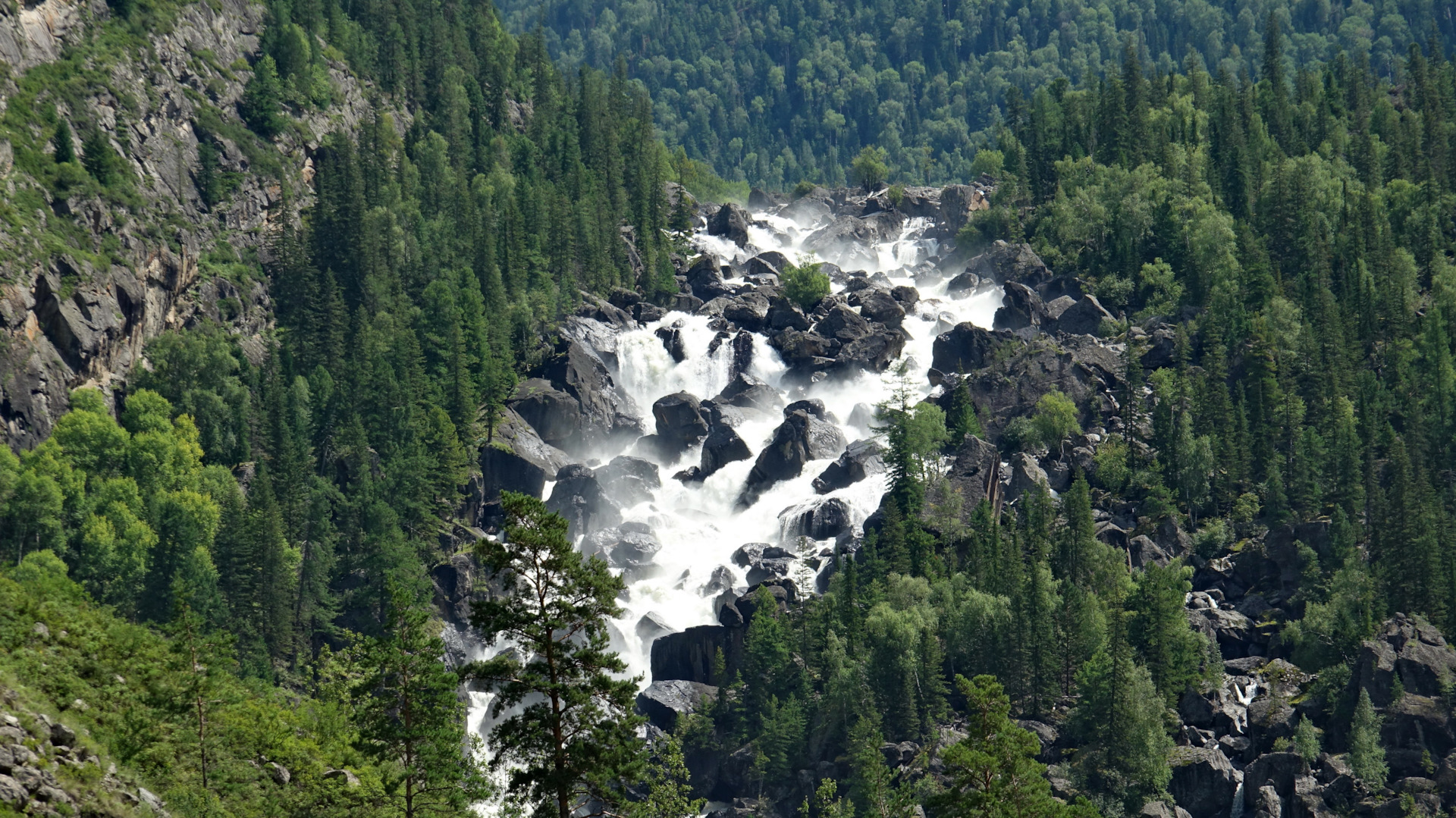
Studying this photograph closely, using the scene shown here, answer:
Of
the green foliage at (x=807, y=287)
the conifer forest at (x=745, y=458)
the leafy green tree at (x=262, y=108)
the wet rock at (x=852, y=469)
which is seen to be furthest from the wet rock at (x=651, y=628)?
the leafy green tree at (x=262, y=108)

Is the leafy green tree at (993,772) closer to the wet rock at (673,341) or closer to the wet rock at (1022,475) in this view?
the wet rock at (1022,475)

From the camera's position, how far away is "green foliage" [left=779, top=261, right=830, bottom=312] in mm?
192375

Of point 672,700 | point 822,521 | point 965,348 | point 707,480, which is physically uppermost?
point 965,348

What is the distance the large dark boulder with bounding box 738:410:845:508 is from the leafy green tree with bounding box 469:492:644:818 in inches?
4340

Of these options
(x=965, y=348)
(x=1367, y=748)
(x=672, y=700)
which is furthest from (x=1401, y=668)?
(x=965, y=348)

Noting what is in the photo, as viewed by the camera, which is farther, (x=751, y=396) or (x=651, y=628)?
(x=751, y=396)

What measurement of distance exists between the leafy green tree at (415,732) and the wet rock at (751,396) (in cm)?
11285

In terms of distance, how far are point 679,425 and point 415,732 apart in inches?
4388

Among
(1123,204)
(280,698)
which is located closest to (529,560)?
(280,698)

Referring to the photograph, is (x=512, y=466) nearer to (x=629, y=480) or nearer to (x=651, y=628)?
(x=629, y=480)

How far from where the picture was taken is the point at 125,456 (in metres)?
140

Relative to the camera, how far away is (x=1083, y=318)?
176 m

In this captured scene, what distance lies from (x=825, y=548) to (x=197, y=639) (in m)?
85.1

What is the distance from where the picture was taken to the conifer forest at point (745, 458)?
116m
